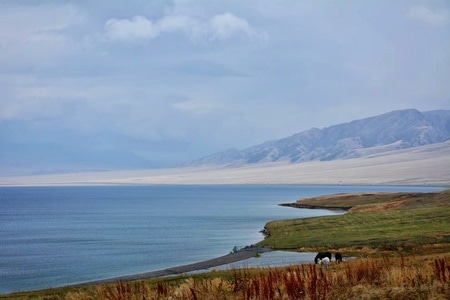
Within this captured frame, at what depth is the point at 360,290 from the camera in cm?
1620

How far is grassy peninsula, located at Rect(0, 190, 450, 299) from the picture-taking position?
1609 cm

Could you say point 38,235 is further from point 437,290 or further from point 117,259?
point 437,290

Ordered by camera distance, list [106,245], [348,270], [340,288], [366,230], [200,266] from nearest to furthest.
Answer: [340,288] → [348,270] → [200,266] → [366,230] → [106,245]

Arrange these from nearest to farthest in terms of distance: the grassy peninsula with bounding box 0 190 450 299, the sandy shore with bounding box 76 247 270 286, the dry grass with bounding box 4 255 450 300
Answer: the dry grass with bounding box 4 255 450 300 → the grassy peninsula with bounding box 0 190 450 299 → the sandy shore with bounding box 76 247 270 286

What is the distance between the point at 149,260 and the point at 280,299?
4479cm

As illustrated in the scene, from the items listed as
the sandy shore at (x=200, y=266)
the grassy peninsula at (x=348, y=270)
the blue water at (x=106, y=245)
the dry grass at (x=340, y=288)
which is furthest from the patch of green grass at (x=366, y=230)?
the dry grass at (x=340, y=288)

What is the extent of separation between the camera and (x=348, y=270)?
2008cm

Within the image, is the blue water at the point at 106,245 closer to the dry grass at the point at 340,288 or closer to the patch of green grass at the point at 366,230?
the patch of green grass at the point at 366,230

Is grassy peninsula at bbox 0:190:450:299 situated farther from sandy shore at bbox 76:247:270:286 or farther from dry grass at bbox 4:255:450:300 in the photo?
sandy shore at bbox 76:247:270:286

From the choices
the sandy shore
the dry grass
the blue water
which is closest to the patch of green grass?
the sandy shore

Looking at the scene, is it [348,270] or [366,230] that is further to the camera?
[366,230]

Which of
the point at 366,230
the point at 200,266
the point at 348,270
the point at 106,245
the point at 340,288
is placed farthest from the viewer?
Answer: the point at 106,245

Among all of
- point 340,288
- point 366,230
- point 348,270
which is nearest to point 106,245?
point 366,230

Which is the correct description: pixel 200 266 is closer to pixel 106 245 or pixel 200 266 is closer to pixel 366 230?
pixel 366 230
